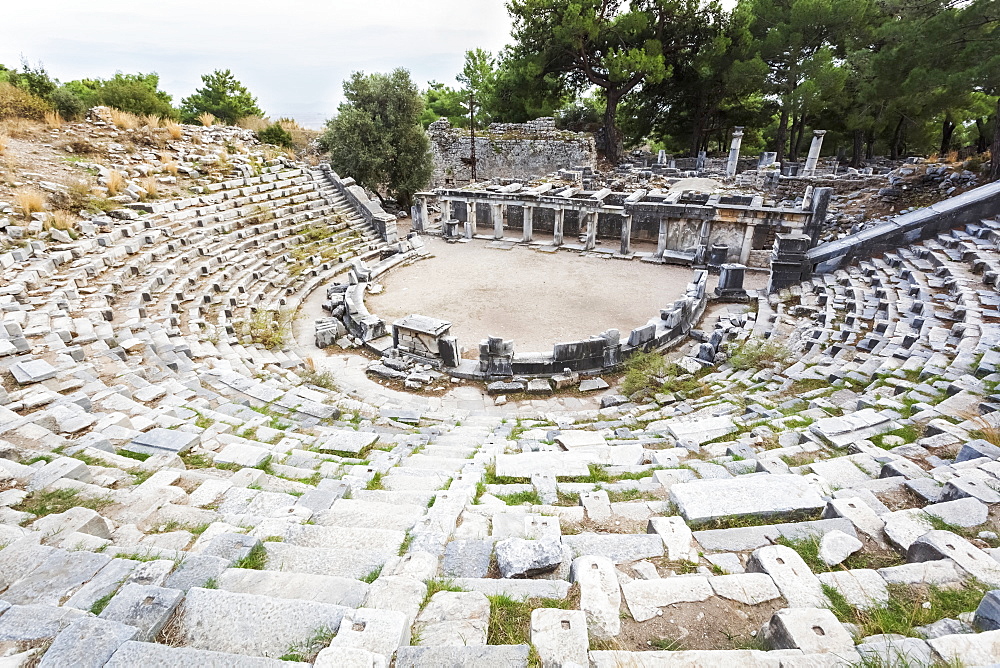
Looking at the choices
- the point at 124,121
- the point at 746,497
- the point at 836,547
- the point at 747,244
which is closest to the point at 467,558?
the point at 746,497

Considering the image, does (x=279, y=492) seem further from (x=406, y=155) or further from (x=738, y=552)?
(x=406, y=155)

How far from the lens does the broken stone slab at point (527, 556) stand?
372cm

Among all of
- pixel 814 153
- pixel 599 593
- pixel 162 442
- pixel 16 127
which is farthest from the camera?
pixel 814 153

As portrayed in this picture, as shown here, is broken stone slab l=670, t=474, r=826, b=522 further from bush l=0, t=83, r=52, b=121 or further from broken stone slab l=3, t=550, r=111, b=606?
bush l=0, t=83, r=52, b=121

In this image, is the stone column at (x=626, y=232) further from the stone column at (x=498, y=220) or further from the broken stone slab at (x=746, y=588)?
the broken stone slab at (x=746, y=588)

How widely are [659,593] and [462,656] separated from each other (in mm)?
1537

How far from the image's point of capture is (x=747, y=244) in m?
19.9

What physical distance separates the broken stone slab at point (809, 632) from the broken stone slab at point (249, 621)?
2648 mm

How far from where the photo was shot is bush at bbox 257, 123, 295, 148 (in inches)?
1168

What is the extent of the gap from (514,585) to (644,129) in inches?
1639

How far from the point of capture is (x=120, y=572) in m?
3.45

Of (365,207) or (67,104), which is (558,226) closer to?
(365,207)

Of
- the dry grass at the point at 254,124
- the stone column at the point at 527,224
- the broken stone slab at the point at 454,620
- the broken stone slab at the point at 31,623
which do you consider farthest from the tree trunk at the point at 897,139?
the broken stone slab at the point at 31,623

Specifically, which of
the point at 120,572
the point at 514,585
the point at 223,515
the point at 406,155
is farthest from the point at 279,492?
the point at 406,155
